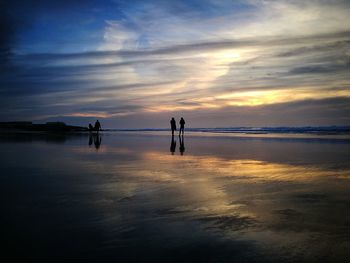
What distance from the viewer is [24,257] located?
11.4 feet

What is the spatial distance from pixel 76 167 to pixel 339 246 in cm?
858

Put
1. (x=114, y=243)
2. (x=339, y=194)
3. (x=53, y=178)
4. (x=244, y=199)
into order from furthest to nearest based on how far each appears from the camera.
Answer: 1. (x=53, y=178)
2. (x=339, y=194)
3. (x=244, y=199)
4. (x=114, y=243)

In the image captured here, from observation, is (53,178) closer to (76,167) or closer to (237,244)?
(76,167)

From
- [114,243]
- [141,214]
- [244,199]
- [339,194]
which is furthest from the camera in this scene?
A: [339,194]

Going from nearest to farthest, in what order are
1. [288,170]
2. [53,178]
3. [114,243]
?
1. [114,243]
2. [53,178]
3. [288,170]

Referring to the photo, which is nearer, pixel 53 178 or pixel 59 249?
pixel 59 249

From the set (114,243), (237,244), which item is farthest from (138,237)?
(237,244)

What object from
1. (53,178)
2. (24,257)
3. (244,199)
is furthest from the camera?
(53,178)

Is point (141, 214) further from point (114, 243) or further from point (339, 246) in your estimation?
point (339, 246)

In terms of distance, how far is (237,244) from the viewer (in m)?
4.01

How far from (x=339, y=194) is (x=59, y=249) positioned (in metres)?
5.84

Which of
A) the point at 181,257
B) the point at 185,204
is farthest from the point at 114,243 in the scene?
the point at 185,204

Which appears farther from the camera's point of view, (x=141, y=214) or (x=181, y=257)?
(x=141, y=214)

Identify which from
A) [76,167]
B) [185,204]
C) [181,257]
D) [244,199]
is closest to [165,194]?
[185,204]
